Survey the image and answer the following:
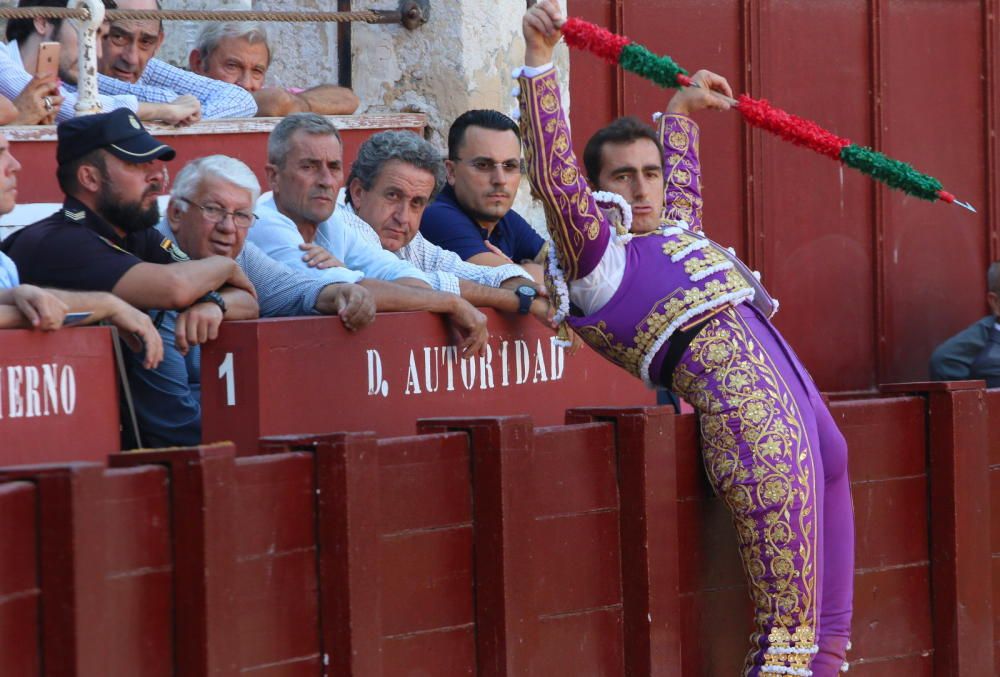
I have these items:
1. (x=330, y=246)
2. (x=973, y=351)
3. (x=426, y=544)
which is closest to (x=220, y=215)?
(x=330, y=246)

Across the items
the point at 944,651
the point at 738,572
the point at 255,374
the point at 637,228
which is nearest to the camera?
the point at 255,374

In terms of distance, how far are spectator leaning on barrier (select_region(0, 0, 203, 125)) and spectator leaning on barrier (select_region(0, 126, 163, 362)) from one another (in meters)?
1.27

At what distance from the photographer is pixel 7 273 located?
3639 millimetres

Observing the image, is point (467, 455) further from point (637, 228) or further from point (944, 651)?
point (944, 651)

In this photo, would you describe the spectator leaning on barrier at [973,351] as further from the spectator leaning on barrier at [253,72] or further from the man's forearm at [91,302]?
the man's forearm at [91,302]

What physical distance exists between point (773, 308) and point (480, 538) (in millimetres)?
976

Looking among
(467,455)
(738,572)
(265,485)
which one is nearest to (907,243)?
(738,572)

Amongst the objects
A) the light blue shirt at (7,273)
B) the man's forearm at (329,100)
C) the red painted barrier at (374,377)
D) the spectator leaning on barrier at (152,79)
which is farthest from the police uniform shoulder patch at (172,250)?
the man's forearm at (329,100)

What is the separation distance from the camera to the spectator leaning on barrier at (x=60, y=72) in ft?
16.7

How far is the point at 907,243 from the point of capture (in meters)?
7.65

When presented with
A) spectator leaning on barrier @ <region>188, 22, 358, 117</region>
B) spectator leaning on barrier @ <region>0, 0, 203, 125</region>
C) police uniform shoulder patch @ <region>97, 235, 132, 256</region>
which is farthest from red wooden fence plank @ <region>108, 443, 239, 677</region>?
spectator leaning on barrier @ <region>188, 22, 358, 117</region>

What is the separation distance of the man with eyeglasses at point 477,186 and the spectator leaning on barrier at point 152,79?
84 cm

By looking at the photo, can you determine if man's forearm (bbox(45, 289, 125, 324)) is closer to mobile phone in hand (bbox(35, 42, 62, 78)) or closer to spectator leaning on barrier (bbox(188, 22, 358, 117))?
mobile phone in hand (bbox(35, 42, 62, 78))

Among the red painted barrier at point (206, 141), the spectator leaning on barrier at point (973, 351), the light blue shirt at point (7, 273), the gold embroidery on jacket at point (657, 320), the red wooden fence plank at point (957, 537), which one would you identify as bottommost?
the red wooden fence plank at point (957, 537)
